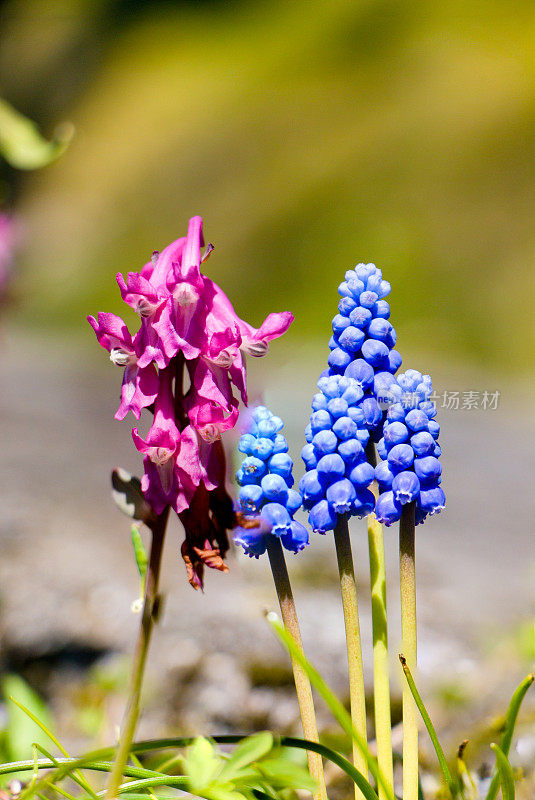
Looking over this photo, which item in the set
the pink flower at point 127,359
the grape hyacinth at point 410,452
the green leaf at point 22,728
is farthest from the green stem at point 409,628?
the green leaf at point 22,728

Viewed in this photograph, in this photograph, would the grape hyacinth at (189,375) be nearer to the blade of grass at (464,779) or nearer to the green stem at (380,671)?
the green stem at (380,671)

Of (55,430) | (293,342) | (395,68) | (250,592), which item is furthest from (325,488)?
(395,68)

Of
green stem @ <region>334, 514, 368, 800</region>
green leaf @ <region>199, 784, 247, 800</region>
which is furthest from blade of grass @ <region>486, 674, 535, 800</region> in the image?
green leaf @ <region>199, 784, 247, 800</region>

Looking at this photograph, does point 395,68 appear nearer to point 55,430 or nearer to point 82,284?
point 82,284

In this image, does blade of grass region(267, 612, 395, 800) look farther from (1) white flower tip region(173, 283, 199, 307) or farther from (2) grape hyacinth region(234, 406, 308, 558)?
(1) white flower tip region(173, 283, 199, 307)

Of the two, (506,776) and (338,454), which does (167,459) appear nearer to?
(338,454)

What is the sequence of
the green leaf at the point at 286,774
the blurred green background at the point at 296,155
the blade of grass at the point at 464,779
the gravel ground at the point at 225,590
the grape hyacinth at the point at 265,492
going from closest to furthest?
the green leaf at the point at 286,774, the grape hyacinth at the point at 265,492, the blade of grass at the point at 464,779, the gravel ground at the point at 225,590, the blurred green background at the point at 296,155

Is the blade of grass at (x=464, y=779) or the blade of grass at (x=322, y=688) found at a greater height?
the blade of grass at (x=322, y=688)
